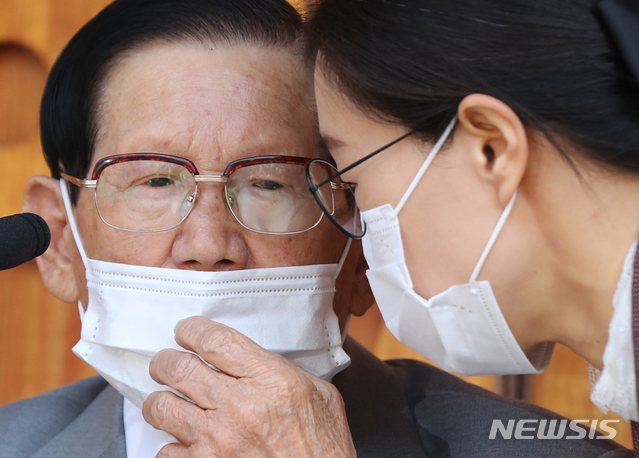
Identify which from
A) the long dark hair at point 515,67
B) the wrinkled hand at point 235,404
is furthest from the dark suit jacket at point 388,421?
the long dark hair at point 515,67

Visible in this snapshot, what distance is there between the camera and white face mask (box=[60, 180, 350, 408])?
131 cm

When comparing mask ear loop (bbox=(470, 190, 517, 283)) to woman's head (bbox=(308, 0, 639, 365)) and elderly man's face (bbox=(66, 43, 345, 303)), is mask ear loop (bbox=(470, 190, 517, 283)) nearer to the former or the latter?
woman's head (bbox=(308, 0, 639, 365))

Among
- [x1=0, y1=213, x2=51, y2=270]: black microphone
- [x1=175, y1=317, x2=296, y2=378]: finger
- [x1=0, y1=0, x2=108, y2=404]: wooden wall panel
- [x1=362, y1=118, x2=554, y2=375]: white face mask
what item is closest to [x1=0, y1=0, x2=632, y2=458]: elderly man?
[x1=175, y1=317, x2=296, y2=378]: finger

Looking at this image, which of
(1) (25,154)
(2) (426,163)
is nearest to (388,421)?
(2) (426,163)

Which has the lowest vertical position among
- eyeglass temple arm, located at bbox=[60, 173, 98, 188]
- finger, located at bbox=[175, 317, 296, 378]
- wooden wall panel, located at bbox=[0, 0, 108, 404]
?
wooden wall panel, located at bbox=[0, 0, 108, 404]

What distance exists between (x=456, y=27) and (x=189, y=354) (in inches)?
30.0

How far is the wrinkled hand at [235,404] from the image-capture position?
1160 millimetres

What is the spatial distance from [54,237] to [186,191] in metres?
0.48

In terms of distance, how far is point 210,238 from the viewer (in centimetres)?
133

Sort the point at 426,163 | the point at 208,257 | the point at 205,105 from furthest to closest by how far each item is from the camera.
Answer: the point at 205,105, the point at 208,257, the point at 426,163

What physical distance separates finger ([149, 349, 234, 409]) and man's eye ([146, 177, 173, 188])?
1.25ft

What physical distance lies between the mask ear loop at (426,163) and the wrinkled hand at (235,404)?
39cm

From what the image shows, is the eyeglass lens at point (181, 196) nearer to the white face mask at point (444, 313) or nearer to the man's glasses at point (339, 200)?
the man's glasses at point (339, 200)

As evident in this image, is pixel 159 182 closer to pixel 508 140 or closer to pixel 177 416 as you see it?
pixel 177 416
